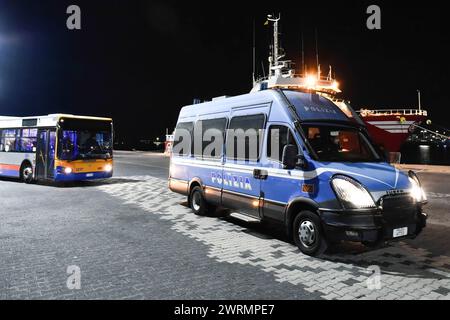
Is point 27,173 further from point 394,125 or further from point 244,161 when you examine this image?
point 394,125

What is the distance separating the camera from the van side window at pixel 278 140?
20.3ft

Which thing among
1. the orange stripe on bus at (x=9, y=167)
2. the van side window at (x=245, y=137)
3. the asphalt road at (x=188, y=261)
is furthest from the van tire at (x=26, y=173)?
the van side window at (x=245, y=137)

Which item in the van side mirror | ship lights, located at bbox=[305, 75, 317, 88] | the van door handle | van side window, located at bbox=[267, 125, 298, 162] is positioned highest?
ship lights, located at bbox=[305, 75, 317, 88]

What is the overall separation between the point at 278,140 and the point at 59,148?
10.2 m

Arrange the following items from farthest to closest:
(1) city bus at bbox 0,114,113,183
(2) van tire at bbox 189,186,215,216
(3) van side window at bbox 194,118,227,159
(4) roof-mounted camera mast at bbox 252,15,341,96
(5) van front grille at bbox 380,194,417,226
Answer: (4) roof-mounted camera mast at bbox 252,15,341,96 < (1) city bus at bbox 0,114,113,183 < (2) van tire at bbox 189,186,215,216 < (3) van side window at bbox 194,118,227,159 < (5) van front grille at bbox 380,194,417,226

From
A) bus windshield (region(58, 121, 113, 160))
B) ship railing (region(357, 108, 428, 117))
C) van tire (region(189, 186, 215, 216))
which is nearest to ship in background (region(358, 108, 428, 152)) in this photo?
ship railing (region(357, 108, 428, 117))

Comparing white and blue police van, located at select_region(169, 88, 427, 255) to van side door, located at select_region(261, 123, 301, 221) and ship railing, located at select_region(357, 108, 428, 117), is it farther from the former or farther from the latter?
ship railing, located at select_region(357, 108, 428, 117)

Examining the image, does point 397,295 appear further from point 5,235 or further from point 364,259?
point 5,235

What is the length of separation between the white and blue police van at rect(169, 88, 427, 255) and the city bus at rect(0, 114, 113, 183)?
728 cm

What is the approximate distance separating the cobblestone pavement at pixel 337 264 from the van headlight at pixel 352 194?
928 mm

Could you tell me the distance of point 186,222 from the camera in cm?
820

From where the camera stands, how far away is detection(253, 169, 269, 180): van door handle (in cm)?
662

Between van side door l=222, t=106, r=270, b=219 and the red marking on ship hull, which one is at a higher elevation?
the red marking on ship hull

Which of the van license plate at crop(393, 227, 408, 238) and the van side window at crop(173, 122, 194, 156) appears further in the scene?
the van side window at crop(173, 122, 194, 156)
